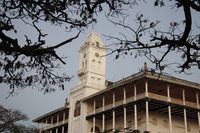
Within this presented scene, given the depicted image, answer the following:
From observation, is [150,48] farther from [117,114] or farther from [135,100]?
[117,114]

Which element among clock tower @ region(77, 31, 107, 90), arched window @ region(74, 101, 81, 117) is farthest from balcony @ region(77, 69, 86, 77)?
arched window @ region(74, 101, 81, 117)

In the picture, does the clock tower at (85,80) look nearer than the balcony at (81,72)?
Yes

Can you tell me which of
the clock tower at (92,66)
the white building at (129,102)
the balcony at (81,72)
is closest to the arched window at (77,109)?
the white building at (129,102)

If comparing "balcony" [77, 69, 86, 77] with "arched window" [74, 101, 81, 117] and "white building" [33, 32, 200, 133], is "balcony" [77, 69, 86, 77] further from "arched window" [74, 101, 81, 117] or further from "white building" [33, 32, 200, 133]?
"arched window" [74, 101, 81, 117]

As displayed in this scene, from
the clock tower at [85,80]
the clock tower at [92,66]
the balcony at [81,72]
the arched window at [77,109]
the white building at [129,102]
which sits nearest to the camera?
the white building at [129,102]

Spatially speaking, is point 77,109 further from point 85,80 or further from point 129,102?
point 129,102

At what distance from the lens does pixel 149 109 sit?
32.6 metres

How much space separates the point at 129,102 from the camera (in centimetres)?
3222

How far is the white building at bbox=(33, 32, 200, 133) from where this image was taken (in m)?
31.2

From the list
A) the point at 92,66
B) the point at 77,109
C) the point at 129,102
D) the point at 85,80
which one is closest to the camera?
the point at 129,102

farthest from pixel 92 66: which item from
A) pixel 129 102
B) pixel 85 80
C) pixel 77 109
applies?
pixel 129 102

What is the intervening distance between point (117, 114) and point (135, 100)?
5191 millimetres

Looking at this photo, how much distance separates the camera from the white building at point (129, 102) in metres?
31.2

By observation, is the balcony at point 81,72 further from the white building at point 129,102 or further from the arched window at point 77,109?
the arched window at point 77,109
